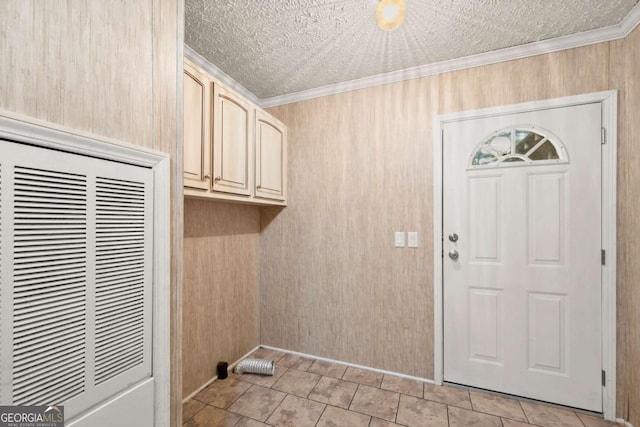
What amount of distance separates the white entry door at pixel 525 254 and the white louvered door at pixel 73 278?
1.96m

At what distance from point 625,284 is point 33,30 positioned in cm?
290

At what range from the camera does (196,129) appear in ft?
5.28

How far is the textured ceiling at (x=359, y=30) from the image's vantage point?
60.6 inches

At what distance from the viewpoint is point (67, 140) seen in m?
0.79

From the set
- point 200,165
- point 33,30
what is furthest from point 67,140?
point 200,165

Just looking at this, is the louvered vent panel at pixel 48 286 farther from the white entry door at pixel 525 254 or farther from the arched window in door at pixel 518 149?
the arched window in door at pixel 518 149

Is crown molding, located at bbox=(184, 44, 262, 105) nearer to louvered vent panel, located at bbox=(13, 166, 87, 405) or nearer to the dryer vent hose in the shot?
louvered vent panel, located at bbox=(13, 166, 87, 405)

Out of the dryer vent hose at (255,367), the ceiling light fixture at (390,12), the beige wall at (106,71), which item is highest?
the ceiling light fixture at (390,12)

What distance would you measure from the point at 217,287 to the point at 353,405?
1.30 metres

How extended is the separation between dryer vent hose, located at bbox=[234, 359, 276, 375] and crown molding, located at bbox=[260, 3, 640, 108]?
2284 mm

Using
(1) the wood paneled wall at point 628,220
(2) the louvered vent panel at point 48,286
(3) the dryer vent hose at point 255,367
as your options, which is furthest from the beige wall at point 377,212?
(2) the louvered vent panel at point 48,286

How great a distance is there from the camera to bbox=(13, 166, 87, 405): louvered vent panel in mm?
715

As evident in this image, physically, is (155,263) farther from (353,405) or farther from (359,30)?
(359,30)

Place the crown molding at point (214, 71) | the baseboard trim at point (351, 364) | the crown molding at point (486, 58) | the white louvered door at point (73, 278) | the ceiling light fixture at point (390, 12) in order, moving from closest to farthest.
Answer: the white louvered door at point (73, 278) → the ceiling light fixture at point (390, 12) → the crown molding at point (486, 58) → the crown molding at point (214, 71) → the baseboard trim at point (351, 364)
